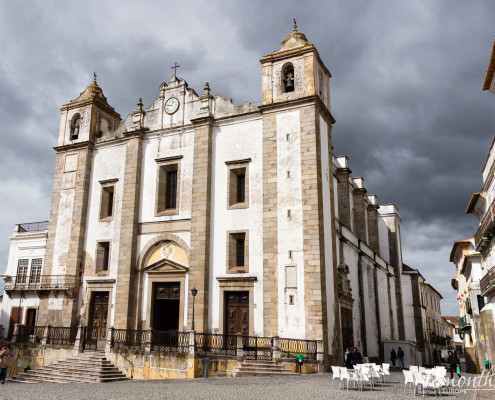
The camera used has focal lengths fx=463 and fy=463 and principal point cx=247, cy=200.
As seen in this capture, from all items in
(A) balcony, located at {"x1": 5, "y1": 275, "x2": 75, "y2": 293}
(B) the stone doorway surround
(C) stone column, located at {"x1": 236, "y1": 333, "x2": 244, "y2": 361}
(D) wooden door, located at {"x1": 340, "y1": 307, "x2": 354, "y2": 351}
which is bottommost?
(C) stone column, located at {"x1": 236, "y1": 333, "x2": 244, "y2": 361}

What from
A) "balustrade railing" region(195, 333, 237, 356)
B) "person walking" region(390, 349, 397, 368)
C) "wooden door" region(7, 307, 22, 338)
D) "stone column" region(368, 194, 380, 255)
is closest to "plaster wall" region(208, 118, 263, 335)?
"balustrade railing" region(195, 333, 237, 356)

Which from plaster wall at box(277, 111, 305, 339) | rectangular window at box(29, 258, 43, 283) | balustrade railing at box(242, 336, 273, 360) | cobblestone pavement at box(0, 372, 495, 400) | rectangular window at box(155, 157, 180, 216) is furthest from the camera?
rectangular window at box(29, 258, 43, 283)

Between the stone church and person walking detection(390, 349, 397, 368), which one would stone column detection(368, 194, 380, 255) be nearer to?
the stone church

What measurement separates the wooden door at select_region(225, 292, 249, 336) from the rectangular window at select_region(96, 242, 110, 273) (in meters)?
7.57

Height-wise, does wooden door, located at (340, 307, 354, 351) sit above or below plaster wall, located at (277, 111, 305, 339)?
below

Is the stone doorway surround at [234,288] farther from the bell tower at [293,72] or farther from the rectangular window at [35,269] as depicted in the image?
the rectangular window at [35,269]

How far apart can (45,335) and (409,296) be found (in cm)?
2756

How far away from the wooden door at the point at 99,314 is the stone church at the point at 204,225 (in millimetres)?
59

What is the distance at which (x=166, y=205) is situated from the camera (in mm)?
24531

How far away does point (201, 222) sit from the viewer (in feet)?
72.4

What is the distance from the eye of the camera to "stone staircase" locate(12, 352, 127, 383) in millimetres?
17828

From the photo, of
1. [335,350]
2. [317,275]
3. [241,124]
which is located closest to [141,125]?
[241,124]

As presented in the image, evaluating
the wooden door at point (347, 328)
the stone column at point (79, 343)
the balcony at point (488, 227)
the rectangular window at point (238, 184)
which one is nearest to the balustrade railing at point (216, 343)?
the stone column at point (79, 343)

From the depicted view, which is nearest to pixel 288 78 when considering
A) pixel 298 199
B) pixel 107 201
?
pixel 298 199
